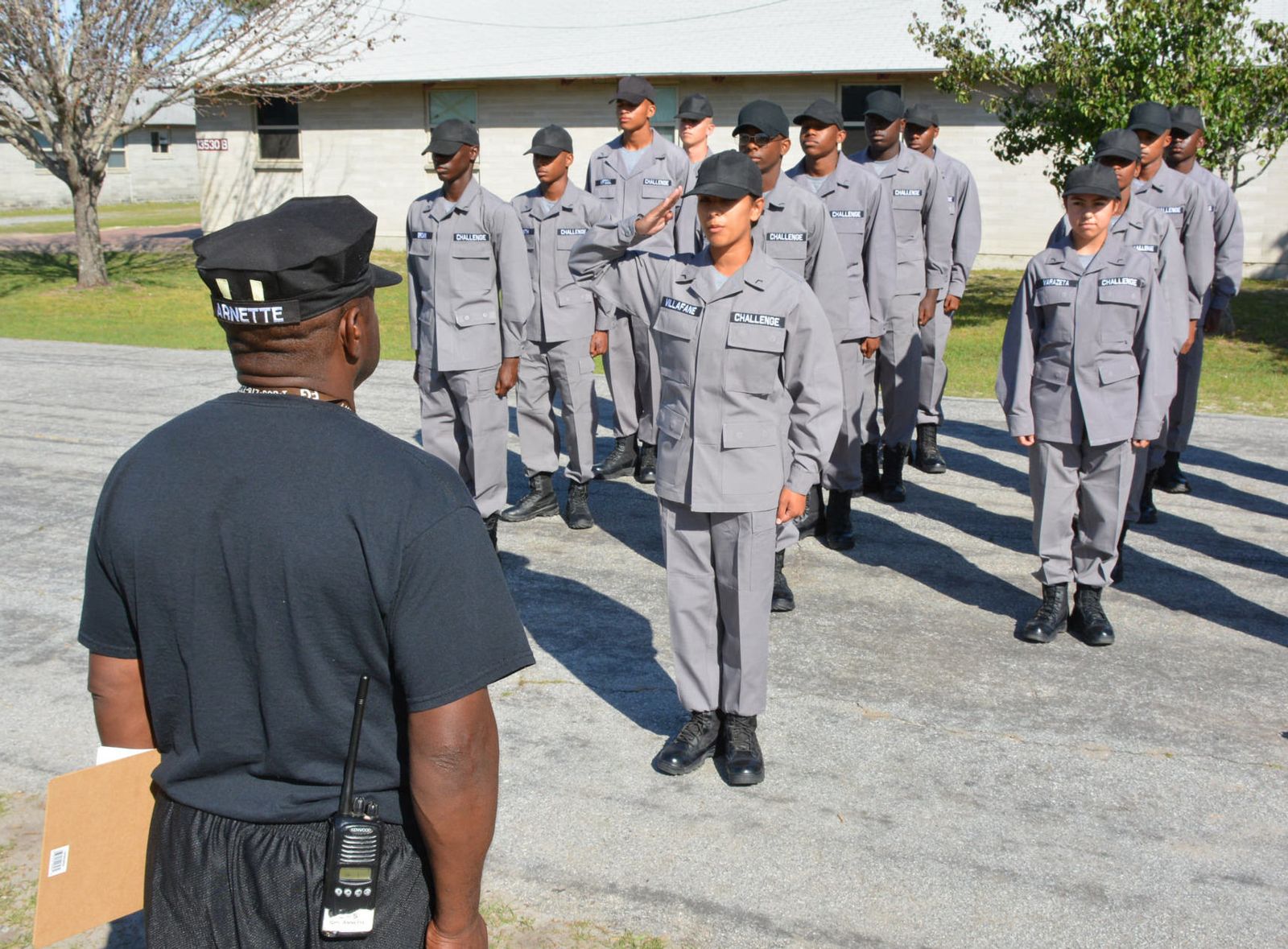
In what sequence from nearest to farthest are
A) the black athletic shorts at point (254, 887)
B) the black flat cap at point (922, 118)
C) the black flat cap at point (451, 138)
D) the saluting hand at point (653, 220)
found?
1. the black athletic shorts at point (254, 887)
2. the saluting hand at point (653, 220)
3. the black flat cap at point (451, 138)
4. the black flat cap at point (922, 118)

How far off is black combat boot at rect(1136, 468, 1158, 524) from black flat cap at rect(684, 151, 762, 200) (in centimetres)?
426

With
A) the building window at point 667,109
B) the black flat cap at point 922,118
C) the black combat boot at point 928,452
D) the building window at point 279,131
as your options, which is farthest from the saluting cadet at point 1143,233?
the building window at point 279,131

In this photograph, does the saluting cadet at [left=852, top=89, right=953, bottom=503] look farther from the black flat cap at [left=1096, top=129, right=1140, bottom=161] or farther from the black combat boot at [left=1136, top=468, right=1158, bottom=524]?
the black flat cap at [left=1096, top=129, right=1140, bottom=161]

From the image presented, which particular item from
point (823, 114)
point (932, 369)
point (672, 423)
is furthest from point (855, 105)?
point (672, 423)

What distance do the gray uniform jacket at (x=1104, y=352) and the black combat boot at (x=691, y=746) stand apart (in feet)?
6.84

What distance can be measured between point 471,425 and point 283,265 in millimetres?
4929

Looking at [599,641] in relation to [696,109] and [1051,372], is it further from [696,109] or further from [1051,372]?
[696,109]

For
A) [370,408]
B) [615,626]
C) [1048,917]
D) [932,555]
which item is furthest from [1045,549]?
[370,408]

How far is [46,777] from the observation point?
4.48 metres

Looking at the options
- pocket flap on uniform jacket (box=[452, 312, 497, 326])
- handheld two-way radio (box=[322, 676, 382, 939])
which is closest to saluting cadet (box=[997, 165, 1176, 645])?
pocket flap on uniform jacket (box=[452, 312, 497, 326])

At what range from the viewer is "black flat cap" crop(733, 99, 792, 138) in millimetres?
6047

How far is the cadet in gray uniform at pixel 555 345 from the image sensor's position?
775cm

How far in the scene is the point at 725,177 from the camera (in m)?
4.29

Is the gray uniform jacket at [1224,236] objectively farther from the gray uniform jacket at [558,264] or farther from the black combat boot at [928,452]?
the gray uniform jacket at [558,264]
